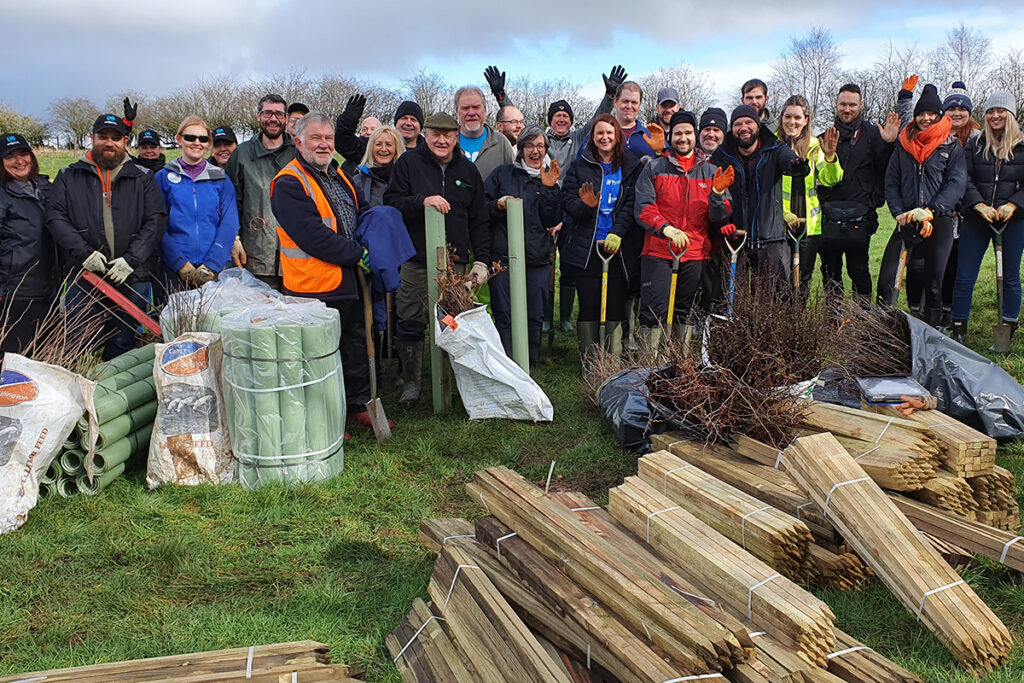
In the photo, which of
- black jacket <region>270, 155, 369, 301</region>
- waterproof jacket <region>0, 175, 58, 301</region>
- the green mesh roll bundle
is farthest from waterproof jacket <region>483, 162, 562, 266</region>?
waterproof jacket <region>0, 175, 58, 301</region>

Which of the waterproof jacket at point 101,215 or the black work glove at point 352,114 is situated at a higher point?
the black work glove at point 352,114

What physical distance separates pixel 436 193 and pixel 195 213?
1933mm

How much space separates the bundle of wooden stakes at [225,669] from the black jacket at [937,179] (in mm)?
6622

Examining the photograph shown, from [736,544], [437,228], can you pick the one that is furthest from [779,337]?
[437,228]

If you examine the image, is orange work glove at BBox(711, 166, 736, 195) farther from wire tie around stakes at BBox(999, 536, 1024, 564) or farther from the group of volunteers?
wire tie around stakes at BBox(999, 536, 1024, 564)

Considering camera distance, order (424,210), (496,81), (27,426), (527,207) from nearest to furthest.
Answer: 1. (27,426)
2. (424,210)
3. (527,207)
4. (496,81)

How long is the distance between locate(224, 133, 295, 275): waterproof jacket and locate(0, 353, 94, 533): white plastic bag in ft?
8.24

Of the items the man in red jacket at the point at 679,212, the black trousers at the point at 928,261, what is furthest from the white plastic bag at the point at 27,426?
the black trousers at the point at 928,261

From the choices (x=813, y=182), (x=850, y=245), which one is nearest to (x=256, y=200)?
(x=813, y=182)

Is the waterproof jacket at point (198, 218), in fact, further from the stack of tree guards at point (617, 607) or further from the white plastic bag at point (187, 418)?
the stack of tree guards at point (617, 607)

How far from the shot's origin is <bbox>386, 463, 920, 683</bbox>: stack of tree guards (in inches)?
102

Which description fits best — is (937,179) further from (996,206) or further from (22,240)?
(22,240)

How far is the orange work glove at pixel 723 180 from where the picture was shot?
21.0 ft

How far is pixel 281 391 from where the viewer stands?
15.2ft
